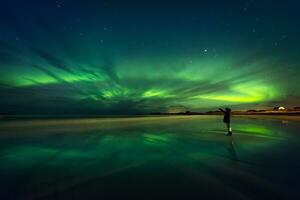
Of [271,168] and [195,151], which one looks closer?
[271,168]

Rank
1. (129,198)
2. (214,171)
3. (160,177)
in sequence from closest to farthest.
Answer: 1. (129,198)
2. (160,177)
3. (214,171)

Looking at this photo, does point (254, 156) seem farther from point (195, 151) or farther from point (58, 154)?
point (58, 154)

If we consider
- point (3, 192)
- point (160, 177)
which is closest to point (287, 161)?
point (160, 177)

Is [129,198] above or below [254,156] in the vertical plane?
below

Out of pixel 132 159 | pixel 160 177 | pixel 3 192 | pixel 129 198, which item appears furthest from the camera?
pixel 132 159

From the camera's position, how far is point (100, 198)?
455 centimetres

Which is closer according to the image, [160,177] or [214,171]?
[160,177]

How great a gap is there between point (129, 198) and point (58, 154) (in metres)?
6.02

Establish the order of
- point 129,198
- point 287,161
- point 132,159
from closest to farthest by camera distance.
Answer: point 129,198, point 287,161, point 132,159

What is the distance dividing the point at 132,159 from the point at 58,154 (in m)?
3.53

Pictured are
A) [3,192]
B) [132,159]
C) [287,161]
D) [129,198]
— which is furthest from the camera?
[132,159]

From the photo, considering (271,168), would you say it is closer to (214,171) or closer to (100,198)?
(214,171)

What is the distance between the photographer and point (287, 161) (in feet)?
24.8

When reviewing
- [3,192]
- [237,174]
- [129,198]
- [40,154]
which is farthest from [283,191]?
[40,154]
